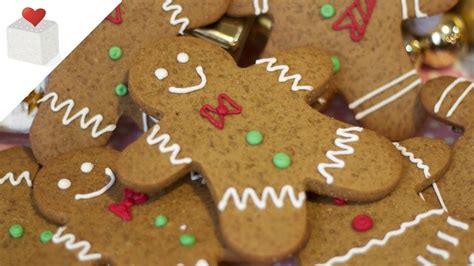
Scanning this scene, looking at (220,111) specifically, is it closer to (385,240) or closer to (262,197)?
(262,197)

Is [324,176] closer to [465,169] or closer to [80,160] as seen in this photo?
[465,169]

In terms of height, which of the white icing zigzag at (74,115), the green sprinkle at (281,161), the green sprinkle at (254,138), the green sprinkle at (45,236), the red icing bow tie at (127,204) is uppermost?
the green sprinkle at (254,138)

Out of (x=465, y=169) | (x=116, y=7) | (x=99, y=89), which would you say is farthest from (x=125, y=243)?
(x=465, y=169)

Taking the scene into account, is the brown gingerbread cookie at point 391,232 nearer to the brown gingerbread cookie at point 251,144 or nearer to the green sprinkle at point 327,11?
the brown gingerbread cookie at point 251,144

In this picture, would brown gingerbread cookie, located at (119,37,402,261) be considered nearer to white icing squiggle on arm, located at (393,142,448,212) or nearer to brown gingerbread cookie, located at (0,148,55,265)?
white icing squiggle on arm, located at (393,142,448,212)

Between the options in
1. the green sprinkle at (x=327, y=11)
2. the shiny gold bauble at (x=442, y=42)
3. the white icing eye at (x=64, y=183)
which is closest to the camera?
the white icing eye at (x=64, y=183)

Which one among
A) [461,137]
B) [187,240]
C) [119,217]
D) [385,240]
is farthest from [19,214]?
[461,137]

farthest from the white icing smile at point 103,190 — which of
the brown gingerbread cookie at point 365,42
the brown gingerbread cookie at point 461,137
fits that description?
the brown gingerbread cookie at point 461,137

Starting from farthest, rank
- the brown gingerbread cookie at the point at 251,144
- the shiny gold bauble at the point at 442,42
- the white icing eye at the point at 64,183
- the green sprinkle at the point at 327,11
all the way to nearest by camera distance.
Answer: the shiny gold bauble at the point at 442,42 < the green sprinkle at the point at 327,11 < the white icing eye at the point at 64,183 < the brown gingerbread cookie at the point at 251,144
